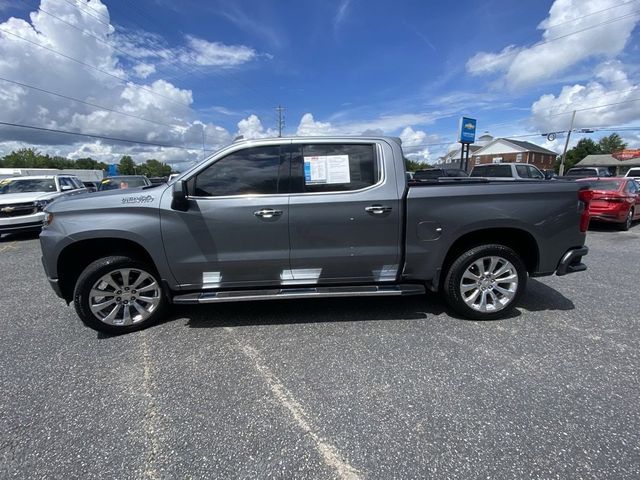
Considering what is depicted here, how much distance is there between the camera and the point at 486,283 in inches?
143

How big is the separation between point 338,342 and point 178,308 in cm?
209

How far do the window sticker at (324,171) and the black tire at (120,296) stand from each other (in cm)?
189

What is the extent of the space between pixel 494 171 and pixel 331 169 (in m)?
12.2

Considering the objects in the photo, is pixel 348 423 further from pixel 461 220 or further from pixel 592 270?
pixel 592 270

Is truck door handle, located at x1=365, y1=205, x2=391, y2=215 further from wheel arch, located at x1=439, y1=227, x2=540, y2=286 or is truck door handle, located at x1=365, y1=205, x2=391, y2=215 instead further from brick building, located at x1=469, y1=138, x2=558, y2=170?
brick building, located at x1=469, y1=138, x2=558, y2=170

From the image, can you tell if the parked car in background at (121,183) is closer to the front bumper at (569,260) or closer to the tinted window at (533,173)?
the front bumper at (569,260)

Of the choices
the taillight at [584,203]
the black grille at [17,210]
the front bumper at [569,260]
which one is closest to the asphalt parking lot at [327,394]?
the front bumper at [569,260]

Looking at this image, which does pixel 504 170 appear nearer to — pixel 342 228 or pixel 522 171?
pixel 522 171

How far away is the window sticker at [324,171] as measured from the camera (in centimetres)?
342

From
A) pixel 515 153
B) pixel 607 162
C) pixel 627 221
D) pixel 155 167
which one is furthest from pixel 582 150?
pixel 155 167

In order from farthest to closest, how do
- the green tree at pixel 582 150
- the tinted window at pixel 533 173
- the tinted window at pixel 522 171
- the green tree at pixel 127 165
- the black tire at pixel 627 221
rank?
the green tree at pixel 127 165 < the green tree at pixel 582 150 < the tinted window at pixel 533 173 < the tinted window at pixel 522 171 < the black tire at pixel 627 221

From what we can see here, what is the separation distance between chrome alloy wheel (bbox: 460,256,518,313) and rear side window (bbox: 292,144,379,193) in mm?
1459

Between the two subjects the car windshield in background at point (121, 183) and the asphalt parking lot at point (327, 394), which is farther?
the car windshield in background at point (121, 183)

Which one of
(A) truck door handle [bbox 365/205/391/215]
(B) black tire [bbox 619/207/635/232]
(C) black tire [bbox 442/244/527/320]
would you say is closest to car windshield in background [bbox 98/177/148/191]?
(A) truck door handle [bbox 365/205/391/215]
